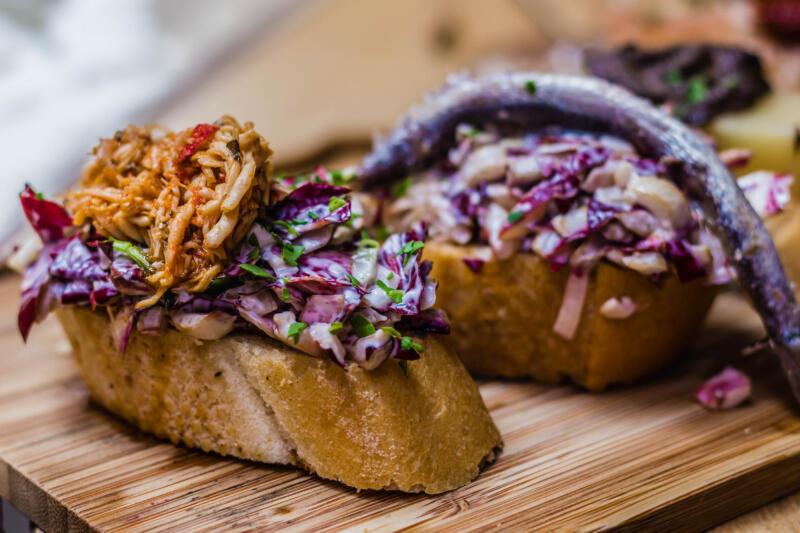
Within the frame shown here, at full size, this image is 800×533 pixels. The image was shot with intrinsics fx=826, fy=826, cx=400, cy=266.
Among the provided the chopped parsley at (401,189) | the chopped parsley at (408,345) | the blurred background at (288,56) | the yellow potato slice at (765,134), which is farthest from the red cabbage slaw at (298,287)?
the blurred background at (288,56)

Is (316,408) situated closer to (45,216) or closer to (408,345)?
(408,345)

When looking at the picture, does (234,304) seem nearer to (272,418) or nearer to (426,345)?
(272,418)

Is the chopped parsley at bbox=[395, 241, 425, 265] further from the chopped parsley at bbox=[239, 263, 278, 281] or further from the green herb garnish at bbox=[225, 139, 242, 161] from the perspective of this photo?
the green herb garnish at bbox=[225, 139, 242, 161]

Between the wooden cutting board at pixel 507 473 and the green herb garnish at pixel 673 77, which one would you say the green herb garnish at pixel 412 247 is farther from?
the green herb garnish at pixel 673 77

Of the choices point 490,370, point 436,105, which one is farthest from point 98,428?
point 436,105

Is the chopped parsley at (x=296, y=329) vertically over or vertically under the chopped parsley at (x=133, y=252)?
under

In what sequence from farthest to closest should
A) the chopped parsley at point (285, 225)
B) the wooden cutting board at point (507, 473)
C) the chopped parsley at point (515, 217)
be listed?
the chopped parsley at point (515, 217) < the chopped parsley at point (285, 225) < the wooden cutting board at point (507, 473)
